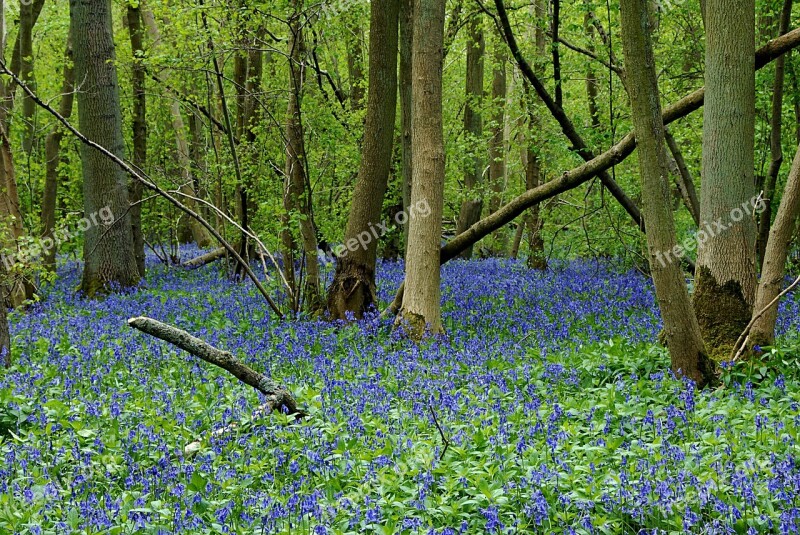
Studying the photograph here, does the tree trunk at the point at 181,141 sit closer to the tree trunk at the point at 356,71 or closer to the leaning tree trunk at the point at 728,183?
the tree trunk at the point at 356,71

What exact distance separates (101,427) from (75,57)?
956 cm

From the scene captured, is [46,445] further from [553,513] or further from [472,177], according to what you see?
[472,177]

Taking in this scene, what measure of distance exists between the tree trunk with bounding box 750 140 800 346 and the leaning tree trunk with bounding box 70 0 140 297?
32.5 feet

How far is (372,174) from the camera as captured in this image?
959 cm

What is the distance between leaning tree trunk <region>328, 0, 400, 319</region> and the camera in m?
9.52

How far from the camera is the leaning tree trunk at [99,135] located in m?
12.5

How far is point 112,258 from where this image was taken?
498 inches

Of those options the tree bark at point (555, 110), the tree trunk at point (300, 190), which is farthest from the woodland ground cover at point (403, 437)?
the tree bark at point (555, 110)

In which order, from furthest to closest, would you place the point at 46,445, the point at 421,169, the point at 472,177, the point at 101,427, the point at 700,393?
1. the point at 472,177
2. the point at 421,169
3. the point at 700,393
4. the point at 101,427
5. the point at 46,445

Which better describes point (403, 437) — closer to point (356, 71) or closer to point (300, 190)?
point (300, 190)

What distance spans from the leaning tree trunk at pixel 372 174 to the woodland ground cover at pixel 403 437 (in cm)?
109

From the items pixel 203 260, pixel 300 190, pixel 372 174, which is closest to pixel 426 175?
pixel 372 174

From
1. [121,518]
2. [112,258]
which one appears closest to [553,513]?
[121,518]

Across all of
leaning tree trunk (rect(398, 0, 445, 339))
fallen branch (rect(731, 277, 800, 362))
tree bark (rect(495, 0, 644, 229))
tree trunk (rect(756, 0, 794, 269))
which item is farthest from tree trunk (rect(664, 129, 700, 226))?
fallen branch (rect(731, 277, 800, 362))
